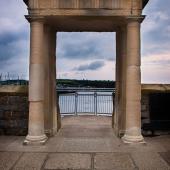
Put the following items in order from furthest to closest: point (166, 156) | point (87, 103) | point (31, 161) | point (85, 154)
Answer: point (87, 103) < point (85, 154) < point (166, 156) < point (31, 161)

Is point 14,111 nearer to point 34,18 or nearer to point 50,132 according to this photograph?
point 50,132

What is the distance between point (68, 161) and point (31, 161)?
0.90 meters

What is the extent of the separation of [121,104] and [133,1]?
3479 millimetres

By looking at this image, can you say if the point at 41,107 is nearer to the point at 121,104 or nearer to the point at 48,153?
the point at 48,153

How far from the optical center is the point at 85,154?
8641 millimetres

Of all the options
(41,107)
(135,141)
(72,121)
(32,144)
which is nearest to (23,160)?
(32,144)

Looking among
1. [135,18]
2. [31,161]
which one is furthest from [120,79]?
[31,161]

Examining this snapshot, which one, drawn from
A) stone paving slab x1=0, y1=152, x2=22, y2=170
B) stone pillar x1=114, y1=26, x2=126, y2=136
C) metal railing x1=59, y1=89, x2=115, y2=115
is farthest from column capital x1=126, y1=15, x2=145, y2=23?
metal railing x1=59, y1=89, x2=115, y2=115

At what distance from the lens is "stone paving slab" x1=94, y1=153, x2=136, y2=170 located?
7457mm

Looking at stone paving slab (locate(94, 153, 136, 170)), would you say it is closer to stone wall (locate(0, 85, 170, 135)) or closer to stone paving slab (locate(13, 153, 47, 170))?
stone paving slab (locate(13, 153, 47, 170))

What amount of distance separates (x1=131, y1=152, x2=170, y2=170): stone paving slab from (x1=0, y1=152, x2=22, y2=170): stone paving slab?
2.97m

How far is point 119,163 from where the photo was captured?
7.79 m

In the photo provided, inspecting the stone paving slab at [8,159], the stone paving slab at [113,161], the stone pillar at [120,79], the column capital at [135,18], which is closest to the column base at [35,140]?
the stone paving slab at [8,159]

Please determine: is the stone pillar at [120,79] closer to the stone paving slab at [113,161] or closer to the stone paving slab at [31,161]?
the stone paving slab at [113,161]
